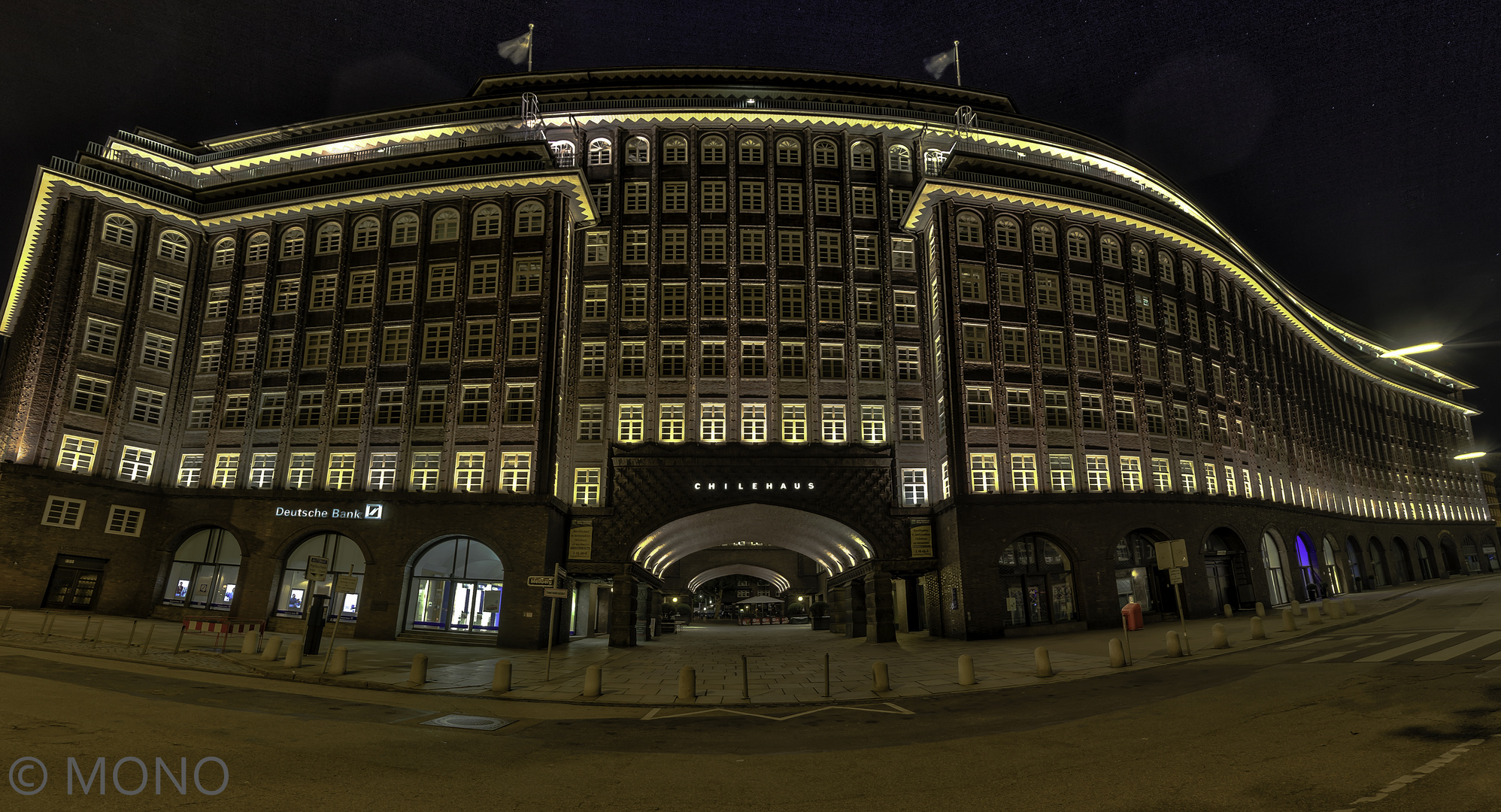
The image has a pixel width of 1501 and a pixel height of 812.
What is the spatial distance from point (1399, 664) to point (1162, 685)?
16.2ft

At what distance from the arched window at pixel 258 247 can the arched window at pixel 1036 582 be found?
44265mm

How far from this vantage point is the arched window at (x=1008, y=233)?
4184 cm

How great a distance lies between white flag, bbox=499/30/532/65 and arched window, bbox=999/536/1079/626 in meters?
40.7

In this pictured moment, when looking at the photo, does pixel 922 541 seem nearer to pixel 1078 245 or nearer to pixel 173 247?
pixel 1078 245

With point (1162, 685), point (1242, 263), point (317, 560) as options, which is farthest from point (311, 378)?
point (1242, 263)

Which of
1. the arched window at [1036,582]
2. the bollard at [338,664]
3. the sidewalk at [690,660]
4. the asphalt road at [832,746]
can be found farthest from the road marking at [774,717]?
the arched window at [1036,582]

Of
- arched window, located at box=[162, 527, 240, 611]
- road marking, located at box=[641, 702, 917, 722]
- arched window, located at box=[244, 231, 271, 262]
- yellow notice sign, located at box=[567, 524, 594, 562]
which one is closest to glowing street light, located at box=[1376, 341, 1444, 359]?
road marking, located at box=[641, 702, 917, 722]

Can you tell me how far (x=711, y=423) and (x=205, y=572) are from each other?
26.7m

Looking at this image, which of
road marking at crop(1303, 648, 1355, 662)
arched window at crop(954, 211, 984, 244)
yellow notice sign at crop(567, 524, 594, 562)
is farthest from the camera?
arched window at crop(954, 211, 984, 244)

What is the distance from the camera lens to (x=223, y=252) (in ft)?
143

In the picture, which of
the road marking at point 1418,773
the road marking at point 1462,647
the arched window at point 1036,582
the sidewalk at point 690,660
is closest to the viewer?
the road marking at point 1418,773

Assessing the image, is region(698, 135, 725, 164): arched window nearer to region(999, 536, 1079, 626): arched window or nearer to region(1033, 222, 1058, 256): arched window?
region(1033, 222, 1058, 256): arched window

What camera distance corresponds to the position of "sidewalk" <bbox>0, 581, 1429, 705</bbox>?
64.3ft

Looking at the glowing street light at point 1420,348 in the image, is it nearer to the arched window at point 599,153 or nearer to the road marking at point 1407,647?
the road marking at point 1407,647
